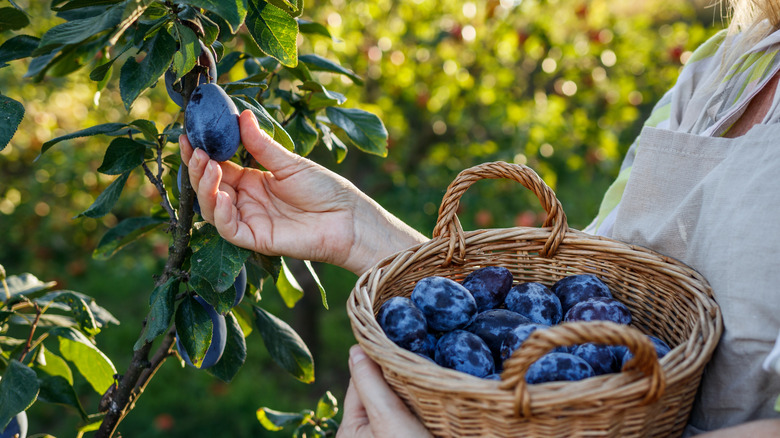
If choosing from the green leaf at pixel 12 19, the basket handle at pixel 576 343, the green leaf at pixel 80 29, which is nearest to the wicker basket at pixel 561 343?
the basket handle at pixel 576 343

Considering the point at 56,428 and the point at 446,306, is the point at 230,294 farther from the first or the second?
the point at 56,428

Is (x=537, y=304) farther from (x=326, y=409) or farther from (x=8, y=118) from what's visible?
(x=8, y=118)

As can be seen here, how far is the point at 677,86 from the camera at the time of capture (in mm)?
1172

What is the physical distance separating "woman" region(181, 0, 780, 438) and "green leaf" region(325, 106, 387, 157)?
0.09m

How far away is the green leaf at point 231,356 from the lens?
1.06 m

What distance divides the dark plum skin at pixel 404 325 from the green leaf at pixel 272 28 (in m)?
0.39

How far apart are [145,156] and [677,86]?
1.01 meters

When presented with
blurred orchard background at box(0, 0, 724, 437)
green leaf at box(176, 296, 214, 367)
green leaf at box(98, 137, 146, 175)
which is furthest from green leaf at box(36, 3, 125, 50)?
blurred orchard background at box(0, 0, 724, 437)

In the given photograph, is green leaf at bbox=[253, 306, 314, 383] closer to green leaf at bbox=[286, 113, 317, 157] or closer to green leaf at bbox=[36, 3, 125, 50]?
green leaf at bbox=[286, 113, 317, 157]

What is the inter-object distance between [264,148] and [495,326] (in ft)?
1.53

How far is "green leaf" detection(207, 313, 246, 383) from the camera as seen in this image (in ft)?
3.47

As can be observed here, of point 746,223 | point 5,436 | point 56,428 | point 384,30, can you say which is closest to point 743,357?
point 746,223

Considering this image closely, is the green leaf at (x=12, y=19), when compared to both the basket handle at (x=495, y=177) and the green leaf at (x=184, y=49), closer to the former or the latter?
the green leaf at (x=184, y=49)

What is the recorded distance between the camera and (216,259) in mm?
873
